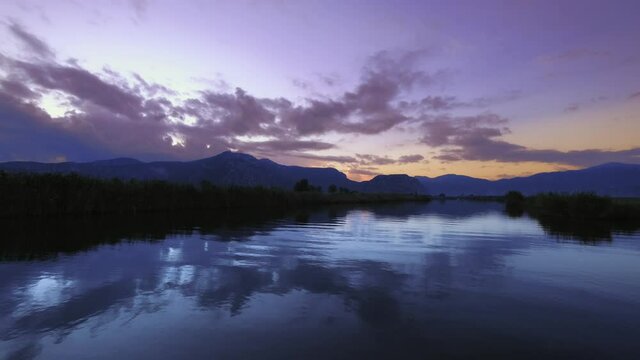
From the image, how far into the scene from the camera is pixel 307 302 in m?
11.1

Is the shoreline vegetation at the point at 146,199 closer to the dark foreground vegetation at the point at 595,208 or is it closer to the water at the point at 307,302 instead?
the dark foreground vegetation at the point at 595,208

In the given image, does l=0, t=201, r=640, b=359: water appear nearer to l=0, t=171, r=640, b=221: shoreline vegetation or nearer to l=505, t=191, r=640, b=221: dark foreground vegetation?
l=0, t=171, r=640, b=221: shoreline vegetation

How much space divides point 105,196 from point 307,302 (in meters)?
37.2

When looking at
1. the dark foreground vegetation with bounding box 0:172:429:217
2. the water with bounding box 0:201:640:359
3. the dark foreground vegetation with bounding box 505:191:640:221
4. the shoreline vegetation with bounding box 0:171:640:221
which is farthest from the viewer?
the dark foreground vegetation with bounding box 505:191:640:221

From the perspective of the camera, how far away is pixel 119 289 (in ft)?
38.9

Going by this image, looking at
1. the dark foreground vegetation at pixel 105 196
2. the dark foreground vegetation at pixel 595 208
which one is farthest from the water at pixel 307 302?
the dark foreground vegetation at pixel 595 208

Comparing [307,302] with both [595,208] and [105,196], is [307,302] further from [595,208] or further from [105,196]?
[595,208]

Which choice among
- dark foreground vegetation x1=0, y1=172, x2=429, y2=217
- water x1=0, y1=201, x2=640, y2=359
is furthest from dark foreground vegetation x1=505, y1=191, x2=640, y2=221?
dark foreground vegetation x1=0, y1=172, x2=429, y2=217

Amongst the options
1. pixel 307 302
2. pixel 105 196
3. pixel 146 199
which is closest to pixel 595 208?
pixel 307 302

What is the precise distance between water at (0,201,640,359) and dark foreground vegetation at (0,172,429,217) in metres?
15.5

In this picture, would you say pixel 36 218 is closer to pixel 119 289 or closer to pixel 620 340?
pixel 119 289

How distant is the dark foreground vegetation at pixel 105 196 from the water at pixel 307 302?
15.5 meters

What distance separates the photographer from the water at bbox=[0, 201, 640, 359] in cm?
788

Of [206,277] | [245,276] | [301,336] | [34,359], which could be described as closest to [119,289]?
[206,277]
